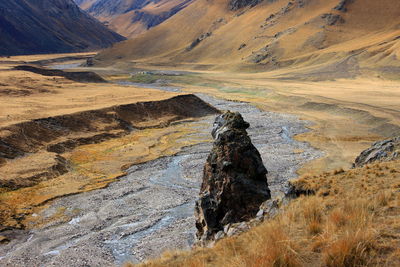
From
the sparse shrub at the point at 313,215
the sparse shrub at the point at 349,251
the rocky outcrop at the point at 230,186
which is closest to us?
the sparse shrub at the point at 349,251

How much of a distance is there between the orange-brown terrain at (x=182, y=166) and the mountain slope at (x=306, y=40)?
6.63 feet

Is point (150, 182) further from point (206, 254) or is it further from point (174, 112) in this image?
point (174, 112)

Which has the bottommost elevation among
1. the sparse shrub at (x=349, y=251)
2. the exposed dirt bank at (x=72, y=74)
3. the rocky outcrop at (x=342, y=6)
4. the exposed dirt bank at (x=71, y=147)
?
the exposed dirt bank at (x=71, y=147)

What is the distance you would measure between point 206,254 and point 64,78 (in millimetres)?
89395

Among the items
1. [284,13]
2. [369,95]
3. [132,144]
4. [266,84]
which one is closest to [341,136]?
[132,144]

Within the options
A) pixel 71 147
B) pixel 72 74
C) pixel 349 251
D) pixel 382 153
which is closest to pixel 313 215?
pixel 349 251

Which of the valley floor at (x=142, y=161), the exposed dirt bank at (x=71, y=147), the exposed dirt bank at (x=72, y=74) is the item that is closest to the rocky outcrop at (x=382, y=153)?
the valley floor at (x=142, y=161)

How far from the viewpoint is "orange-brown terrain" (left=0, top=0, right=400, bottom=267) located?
853 cm

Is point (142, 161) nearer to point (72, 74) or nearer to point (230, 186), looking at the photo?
point (230, 186)

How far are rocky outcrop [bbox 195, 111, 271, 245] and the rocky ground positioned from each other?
157cm

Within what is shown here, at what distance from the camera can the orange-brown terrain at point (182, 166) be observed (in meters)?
8.53

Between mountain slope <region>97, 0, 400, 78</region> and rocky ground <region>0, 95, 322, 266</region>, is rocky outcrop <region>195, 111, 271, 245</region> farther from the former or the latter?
mountain slope <region>97, 0, 400, 78</region>

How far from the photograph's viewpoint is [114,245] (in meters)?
21.1

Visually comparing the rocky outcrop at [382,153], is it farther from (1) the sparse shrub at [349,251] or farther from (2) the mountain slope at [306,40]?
(2) the mountain slope at [306,40]
